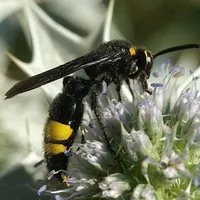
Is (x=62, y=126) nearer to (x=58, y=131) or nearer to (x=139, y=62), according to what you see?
(x=58, y=131)

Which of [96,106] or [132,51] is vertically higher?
[132,51]

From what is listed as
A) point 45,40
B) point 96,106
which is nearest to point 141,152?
point 96,106

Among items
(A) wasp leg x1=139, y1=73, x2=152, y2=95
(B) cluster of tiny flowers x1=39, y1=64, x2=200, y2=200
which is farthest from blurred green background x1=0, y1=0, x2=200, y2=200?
(A) wasp leg x1=139, y1=73, x2=152, y2=95

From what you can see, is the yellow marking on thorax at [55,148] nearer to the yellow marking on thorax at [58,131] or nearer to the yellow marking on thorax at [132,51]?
the yellow marking on thorax at [58,131]

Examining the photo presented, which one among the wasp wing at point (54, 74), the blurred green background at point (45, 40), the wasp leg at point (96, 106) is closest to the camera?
the wasp wing at point (54, 74)

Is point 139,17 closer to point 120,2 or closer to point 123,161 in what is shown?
point 120,2

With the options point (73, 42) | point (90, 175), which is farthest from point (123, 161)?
point (73, 42)

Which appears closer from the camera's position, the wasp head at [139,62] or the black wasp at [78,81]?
the black wasp at [78,81]

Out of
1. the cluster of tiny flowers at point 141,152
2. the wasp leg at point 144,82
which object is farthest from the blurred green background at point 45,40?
the wasp leg at point 144,82

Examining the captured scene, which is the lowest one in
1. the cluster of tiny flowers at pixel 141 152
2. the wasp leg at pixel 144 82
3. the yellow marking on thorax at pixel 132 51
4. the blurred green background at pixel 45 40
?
the cluster of tiny flowers at pixel 141 152
